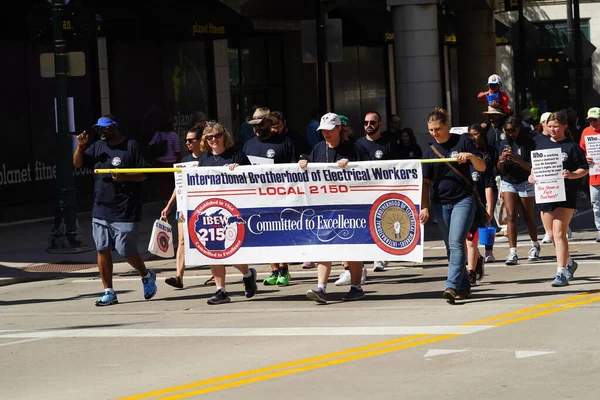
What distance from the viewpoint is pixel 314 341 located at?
10578 millimetres

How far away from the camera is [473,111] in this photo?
36469 mm

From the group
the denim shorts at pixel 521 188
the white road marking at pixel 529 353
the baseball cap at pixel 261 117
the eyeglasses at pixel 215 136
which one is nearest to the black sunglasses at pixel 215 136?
the eyeglasses at pixel 215 136

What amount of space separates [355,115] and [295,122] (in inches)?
155

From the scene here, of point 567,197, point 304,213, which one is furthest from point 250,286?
point 567,197

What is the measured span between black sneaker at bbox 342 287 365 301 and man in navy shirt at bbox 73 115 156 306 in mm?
2237

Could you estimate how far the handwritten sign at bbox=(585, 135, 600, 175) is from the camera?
17000 mm

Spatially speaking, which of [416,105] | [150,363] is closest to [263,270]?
[150,363]

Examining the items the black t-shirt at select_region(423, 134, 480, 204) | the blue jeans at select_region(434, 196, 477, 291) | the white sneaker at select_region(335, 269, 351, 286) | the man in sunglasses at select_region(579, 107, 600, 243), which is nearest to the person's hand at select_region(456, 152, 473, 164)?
the black t-shirt at select_region(423, 134, 480, 204)

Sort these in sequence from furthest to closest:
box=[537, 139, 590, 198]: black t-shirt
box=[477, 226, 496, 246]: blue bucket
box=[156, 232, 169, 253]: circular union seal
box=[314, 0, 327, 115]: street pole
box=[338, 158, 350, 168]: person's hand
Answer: box=[314, 0, 327, 115]: street pole, box=[477, 226, 496, 246]: blue bucket, box=[156, 232, 169, 253]: circular union seal, box=[537, 139, 590, 198]: black t-shirt, box=[338, 158, 350, 168]: person's hand

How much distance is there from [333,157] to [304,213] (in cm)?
66

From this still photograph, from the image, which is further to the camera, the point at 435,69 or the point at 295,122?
the point at 295,122

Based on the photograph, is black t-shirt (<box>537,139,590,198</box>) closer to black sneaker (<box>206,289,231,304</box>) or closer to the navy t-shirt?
black sneaker (<box>206,289,231,304</box>)

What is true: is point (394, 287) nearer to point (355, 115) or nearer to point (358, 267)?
point (358, 267)

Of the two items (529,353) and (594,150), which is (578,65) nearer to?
(594,150)
